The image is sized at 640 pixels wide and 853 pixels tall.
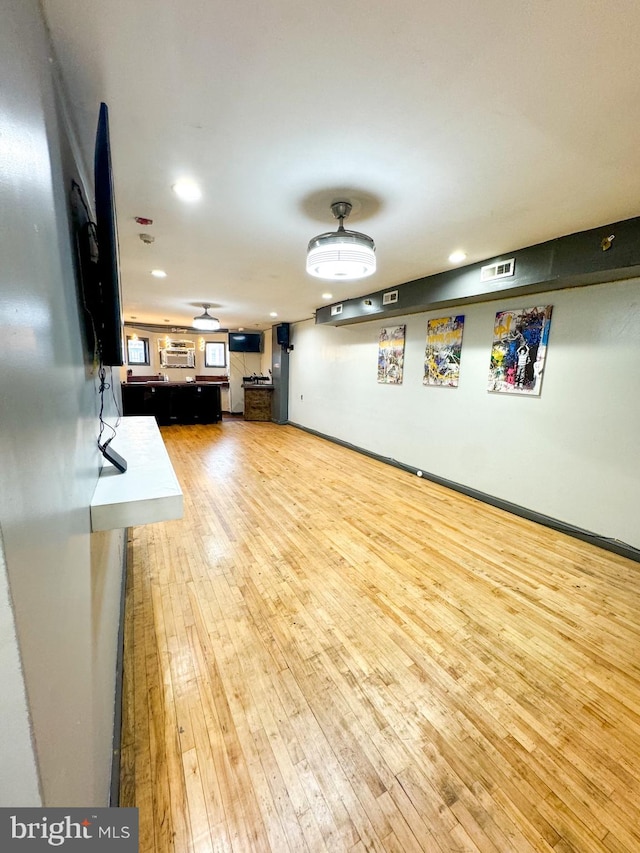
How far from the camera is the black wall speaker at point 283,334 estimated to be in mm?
7973

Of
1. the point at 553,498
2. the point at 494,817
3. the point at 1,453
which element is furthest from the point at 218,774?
the point at 553,498

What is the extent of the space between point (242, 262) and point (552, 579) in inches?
156

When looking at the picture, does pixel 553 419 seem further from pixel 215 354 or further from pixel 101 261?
pixel 215 354

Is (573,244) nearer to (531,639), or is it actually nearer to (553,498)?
(553,498)

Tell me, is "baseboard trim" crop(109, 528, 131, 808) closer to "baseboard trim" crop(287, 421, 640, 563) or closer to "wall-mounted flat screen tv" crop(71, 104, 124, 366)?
"wall-mounted flat screen tv" crop(71, 104, 124, 366)

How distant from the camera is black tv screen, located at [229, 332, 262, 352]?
9.52m

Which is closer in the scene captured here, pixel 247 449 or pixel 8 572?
pixel 8 572

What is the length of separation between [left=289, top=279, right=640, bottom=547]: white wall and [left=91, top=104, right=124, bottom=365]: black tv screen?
351cm

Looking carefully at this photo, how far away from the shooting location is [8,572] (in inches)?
15.6

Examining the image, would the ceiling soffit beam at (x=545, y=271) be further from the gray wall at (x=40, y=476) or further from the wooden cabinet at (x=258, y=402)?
the wooden cabinet at (x=258, y=402)

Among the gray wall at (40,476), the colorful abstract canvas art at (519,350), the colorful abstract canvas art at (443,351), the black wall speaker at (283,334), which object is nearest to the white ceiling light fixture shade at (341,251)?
the gray wall at (40,476)

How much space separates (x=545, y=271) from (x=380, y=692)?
127 inches

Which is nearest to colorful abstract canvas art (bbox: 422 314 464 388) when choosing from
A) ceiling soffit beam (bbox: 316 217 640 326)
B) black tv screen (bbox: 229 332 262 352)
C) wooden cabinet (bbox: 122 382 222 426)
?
ceiling soffit beam (bbox: 316 217 640 326)

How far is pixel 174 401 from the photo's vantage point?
26.1ft
